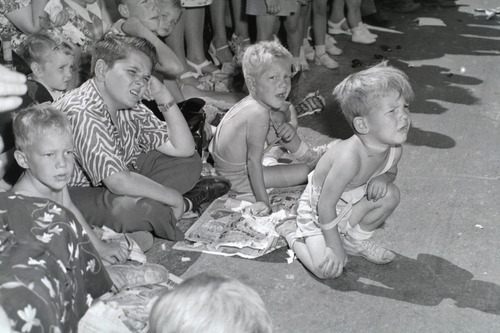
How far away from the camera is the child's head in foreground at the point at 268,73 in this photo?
4090 millimetres

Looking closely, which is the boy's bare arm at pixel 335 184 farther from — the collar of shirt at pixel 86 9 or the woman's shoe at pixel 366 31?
the woman's shoe at pixel 366 31

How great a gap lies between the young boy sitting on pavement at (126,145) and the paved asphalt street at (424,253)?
251 mm

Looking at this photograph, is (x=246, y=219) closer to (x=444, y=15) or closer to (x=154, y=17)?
(x=154, y=17)

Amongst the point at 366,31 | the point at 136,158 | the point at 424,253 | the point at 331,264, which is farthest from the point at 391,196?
the point at 366,31

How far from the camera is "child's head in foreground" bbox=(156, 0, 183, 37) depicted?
4.65 m

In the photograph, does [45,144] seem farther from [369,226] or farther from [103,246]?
[369,226]

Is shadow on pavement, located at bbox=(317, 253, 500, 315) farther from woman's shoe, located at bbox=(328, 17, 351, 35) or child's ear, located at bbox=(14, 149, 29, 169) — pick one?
woman's shoe, located at bbox=(328, 17, 351, 35)

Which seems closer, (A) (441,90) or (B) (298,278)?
(B) (298,278)

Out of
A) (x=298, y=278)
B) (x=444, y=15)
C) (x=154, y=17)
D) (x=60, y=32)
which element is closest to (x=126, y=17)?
(x=154, y=17)

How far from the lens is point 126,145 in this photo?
389 cm

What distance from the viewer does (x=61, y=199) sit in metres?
3.24

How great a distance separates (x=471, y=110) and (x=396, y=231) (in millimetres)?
2295

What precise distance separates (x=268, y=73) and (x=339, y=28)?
4045 millimetres

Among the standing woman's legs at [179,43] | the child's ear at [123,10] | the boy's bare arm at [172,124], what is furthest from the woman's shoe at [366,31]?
the boy's bare arm at [172,124]
